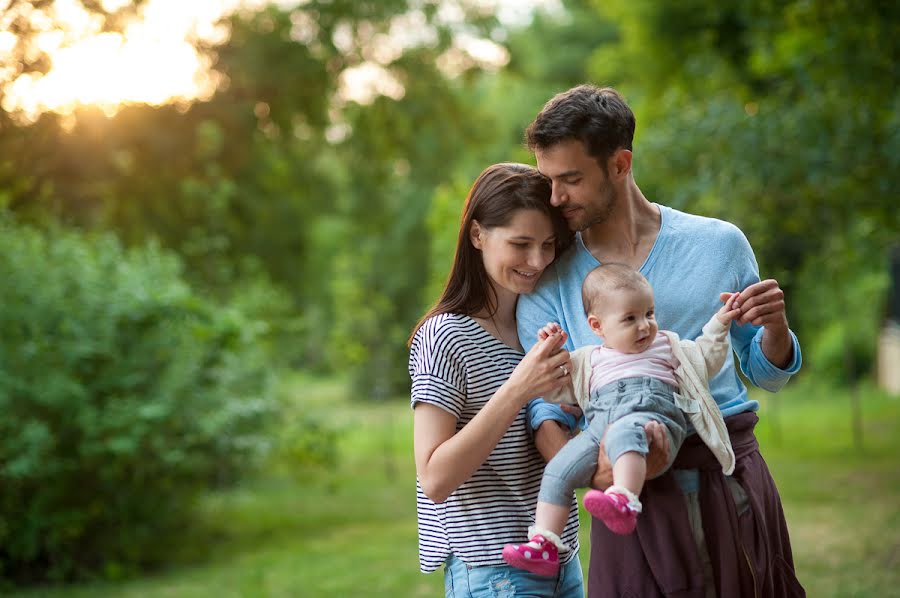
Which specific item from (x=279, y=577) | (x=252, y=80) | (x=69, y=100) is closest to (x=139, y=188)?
(x=252, y=80)

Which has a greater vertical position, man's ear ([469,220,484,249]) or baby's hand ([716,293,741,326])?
man's ear ([469,220,484,249])

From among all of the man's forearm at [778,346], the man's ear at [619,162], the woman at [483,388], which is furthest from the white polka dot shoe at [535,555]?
the man's ear at [619,162]

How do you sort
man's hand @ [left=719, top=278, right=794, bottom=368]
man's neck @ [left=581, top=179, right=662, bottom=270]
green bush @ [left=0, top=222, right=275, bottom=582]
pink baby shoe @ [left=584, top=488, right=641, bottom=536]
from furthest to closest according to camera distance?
green bush @ [left=0, top=222, right=275, bottom=582] < man's neck @ [left=581, top=179, right=662, bottom=270] < man's hand @ [left=719, top=278, right=794, bottom=368] < pink baby shoe @ [left=584, top=488, right=641, bottom=536]

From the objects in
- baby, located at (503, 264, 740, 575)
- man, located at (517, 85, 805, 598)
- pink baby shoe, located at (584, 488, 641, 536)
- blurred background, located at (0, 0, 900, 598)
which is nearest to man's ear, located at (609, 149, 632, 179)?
man, located at (517, 85, 805, 598)

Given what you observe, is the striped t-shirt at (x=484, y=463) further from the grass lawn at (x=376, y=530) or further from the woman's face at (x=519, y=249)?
the grass lawn at (x=376, y=530)

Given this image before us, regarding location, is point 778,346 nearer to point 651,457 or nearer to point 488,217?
point 651,457

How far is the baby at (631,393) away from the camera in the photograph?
7.96 ft

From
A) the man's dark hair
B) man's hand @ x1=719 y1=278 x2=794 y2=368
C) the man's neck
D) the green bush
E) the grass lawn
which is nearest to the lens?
man's hand @ x1=719 y1=278 x2=794 y2=368

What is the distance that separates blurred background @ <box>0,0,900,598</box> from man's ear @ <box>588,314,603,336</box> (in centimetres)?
543

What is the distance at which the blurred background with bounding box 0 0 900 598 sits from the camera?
7965 mm

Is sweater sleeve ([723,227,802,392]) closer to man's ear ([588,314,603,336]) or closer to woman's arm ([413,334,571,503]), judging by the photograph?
man's ear ([588,314,603,336])

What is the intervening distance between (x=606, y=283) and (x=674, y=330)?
230 mm

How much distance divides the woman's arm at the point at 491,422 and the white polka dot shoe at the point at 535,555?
0.20 metres

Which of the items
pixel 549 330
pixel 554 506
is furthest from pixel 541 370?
pixel 554 506
